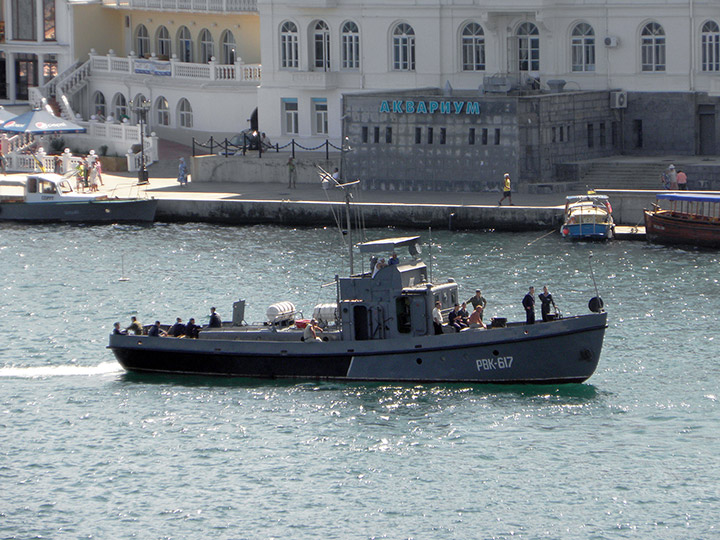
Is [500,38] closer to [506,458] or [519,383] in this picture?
[519,383]

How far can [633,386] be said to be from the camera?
3872 centimetres

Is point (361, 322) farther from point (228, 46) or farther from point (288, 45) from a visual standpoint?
point (228, 46)

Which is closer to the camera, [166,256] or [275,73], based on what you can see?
[166,256]

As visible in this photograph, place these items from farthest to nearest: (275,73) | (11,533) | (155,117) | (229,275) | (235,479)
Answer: (155,117), (275,73), (229,275), (235,479), (11,533)

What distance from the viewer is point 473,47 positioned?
6875cm

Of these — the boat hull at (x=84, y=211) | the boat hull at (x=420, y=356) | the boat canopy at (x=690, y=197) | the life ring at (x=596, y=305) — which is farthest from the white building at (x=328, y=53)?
the life ring at (x=596, y=305)

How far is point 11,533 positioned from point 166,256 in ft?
87.2

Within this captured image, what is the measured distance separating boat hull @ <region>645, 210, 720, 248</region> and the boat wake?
22.7 meters

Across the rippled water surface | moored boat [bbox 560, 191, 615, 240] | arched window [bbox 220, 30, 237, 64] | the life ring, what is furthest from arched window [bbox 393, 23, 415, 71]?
the life ring

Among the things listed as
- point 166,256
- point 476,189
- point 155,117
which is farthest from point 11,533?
point 155,117

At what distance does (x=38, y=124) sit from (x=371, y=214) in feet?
62.0

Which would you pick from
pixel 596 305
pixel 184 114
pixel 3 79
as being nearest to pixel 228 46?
pixel 184 114

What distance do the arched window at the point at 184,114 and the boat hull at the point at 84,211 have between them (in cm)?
1246

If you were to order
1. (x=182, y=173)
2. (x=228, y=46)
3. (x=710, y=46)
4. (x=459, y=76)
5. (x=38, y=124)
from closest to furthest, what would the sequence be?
(x=710, y=46)
(x=182, y=173)
(x=459, y=76)
(x=38, y=124)
(x=228, y=46)
